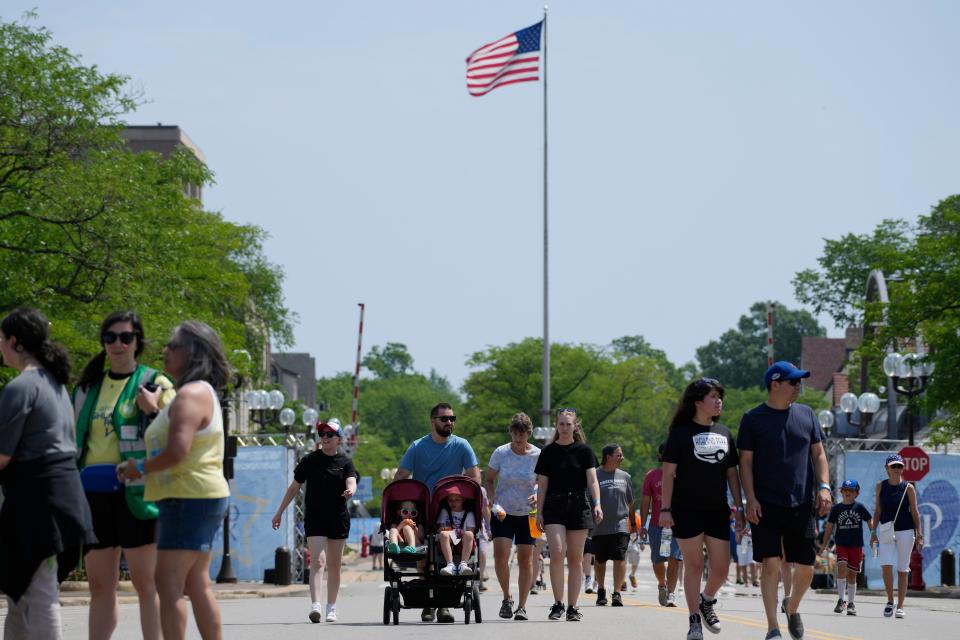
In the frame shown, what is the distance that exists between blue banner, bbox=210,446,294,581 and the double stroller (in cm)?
1651

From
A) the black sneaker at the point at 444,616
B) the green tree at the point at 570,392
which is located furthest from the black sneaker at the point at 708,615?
the green tree at the point at 570,392

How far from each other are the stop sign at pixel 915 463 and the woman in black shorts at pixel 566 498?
13.8 meters

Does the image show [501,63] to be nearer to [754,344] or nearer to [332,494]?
[332,494]

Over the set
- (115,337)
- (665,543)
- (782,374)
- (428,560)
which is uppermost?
(782,374)

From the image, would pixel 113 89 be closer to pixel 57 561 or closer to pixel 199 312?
pixel 199 312

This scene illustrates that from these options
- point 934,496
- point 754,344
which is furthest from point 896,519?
point 754,344

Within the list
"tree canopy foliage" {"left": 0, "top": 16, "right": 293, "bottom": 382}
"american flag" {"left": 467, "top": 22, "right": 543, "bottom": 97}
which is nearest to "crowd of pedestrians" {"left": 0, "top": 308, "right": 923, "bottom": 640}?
"tree canopy foliage" {"left": 0, "top": 16, "right": 293, "bottom": 382}

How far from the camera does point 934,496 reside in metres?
29.5

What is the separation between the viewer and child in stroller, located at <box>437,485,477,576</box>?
14.4 metres

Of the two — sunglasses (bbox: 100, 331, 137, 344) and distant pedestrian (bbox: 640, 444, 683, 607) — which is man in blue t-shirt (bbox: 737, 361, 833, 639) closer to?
sunglasses (bbox: 100, 331, 137, 344)

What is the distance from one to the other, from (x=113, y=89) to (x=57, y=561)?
73.8 ft

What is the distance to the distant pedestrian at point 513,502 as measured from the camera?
1545 centimetres

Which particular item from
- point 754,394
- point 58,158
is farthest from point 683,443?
point 754,394

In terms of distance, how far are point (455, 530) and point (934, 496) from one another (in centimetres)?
1720
